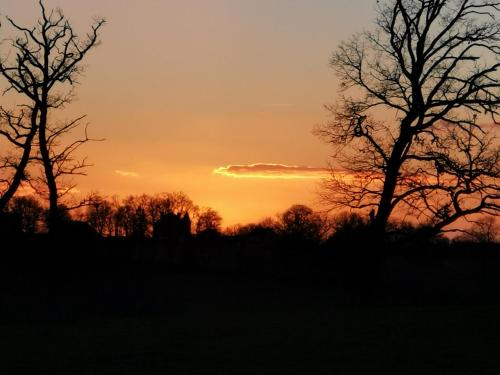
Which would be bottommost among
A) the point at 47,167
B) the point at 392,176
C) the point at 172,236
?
the point at 392,176

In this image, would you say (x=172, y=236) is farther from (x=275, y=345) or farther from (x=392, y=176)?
(x=275, y=345)

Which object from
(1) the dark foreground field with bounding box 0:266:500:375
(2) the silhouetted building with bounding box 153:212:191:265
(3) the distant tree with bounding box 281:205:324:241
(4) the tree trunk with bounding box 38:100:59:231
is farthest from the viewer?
(3) the distant tree with bounding box 281:205:324:241

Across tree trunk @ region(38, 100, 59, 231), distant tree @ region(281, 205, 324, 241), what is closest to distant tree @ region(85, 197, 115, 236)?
distant tree @ region(281, 205, 324, 241)

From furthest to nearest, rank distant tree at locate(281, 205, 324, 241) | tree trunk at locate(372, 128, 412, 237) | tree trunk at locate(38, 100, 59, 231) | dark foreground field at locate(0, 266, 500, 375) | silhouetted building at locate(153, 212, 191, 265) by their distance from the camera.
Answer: distant tree at locate(281, 205, 324, 241)
silhouetted building at locate(153, 212, 191, 265)
tree trunk at locate(38, 100, 59, 231)
tree trunk at locate(372, 128, 412, 237)
dark foreground field at locate(0, 266, 500, 375)

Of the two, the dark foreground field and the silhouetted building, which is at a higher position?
the silhouetted building

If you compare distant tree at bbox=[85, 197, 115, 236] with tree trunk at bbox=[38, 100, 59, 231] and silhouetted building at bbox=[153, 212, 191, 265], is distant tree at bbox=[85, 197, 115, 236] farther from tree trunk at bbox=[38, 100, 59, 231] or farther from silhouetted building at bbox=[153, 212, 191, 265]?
tree trunk at bbox=[38, 100, 59, 231]

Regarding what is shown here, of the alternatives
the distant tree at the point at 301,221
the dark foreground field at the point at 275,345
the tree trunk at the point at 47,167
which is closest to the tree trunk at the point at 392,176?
the dark foreground field at the point at 275,345

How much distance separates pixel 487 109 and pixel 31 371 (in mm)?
19593

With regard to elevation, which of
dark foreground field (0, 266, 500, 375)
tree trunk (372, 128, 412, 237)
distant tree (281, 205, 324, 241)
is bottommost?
dark foreground field (0, 266, 500, 375)

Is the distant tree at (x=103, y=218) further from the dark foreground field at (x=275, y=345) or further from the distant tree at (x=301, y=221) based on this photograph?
the dark foreground field at (x=275, y=345)

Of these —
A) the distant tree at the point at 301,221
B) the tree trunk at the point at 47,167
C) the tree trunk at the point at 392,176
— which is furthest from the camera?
the distant tree at the point at 301,221

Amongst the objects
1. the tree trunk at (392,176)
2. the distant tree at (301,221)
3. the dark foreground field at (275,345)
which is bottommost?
the dark foreground field at (275,345)

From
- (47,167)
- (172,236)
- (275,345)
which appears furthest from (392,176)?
(172,236)

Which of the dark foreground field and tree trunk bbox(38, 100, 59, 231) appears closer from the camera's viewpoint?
the dark foreground field
